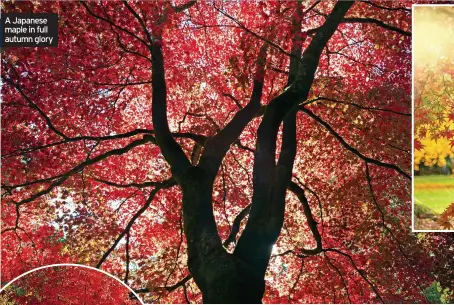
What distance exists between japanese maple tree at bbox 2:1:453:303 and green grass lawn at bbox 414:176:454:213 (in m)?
0.36

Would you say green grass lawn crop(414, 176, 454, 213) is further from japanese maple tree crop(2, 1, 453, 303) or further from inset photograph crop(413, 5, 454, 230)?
japanese maple tree crop(2, 1, 453, 303)

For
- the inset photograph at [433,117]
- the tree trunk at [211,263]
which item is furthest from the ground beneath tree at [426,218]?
the tree trunk at [211,263]

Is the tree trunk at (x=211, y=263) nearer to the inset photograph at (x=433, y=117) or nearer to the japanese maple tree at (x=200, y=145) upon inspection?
the japanese maple tree at (x=200, y=145)

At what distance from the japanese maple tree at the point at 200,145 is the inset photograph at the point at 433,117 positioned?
0.81 ft

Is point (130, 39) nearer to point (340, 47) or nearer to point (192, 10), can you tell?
point (192, 10)

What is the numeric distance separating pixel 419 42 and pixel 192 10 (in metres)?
2.11

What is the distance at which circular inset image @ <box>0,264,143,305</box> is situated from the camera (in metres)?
4.63

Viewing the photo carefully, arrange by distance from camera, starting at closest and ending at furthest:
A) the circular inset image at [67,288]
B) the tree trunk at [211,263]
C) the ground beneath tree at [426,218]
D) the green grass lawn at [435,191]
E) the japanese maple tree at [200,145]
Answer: the tree trunk at [211,263] < the green grass lawn at [435,191] < the ground beneath tree at [426,218] < the circular inset image at [67,288] < the japanese maple tree at [200,145]

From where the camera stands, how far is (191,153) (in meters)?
5.04

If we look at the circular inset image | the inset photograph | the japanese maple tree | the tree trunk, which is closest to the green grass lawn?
the inset photograph

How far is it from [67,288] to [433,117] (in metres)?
3.72

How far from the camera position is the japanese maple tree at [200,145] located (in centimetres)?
479

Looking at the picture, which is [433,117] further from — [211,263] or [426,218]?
[211,263]

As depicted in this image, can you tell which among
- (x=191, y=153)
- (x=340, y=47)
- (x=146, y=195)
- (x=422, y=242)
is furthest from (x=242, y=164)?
(x=422, y=242)
